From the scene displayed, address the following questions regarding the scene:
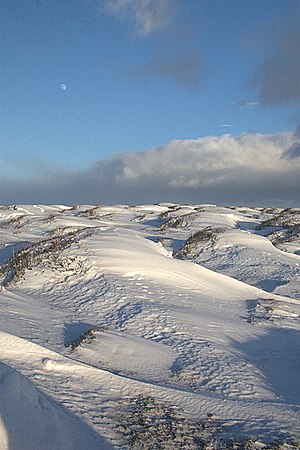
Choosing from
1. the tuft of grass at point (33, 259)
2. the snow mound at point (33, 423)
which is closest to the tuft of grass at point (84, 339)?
the snow mound at point (33, 423)

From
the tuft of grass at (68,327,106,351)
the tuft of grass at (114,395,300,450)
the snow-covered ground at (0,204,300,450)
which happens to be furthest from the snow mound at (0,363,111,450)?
the tuft of grass at (68,327,106,351)

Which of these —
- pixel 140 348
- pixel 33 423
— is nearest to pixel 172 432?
pixel 33 423

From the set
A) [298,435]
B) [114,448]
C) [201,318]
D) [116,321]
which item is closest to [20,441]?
[114,448]

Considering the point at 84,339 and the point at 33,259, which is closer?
the point at 84,339

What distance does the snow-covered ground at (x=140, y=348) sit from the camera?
3.20 m

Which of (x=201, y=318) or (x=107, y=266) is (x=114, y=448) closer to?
(x=201, y=318)

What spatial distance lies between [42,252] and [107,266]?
1647 mm

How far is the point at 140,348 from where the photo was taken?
17.1 feet

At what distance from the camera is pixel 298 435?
3367mm

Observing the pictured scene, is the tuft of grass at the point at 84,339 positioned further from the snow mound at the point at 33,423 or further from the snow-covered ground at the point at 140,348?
the snow mound at the point at 33,423

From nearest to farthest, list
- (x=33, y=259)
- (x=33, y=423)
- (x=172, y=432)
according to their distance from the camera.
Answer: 1. (x=33, y=423)
2. (x=172, y=432)
3. (x=33, y=259)

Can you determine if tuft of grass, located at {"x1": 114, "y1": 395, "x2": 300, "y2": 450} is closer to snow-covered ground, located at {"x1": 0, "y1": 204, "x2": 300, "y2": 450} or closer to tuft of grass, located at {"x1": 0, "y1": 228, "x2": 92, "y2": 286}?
snow-covered ground, located at {"x1": 0, "y1": 204, "x2": 300, "y2": 450}

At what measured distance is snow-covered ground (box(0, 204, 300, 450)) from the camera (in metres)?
3.20

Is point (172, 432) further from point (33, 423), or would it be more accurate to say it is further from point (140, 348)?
point (140, 348)
